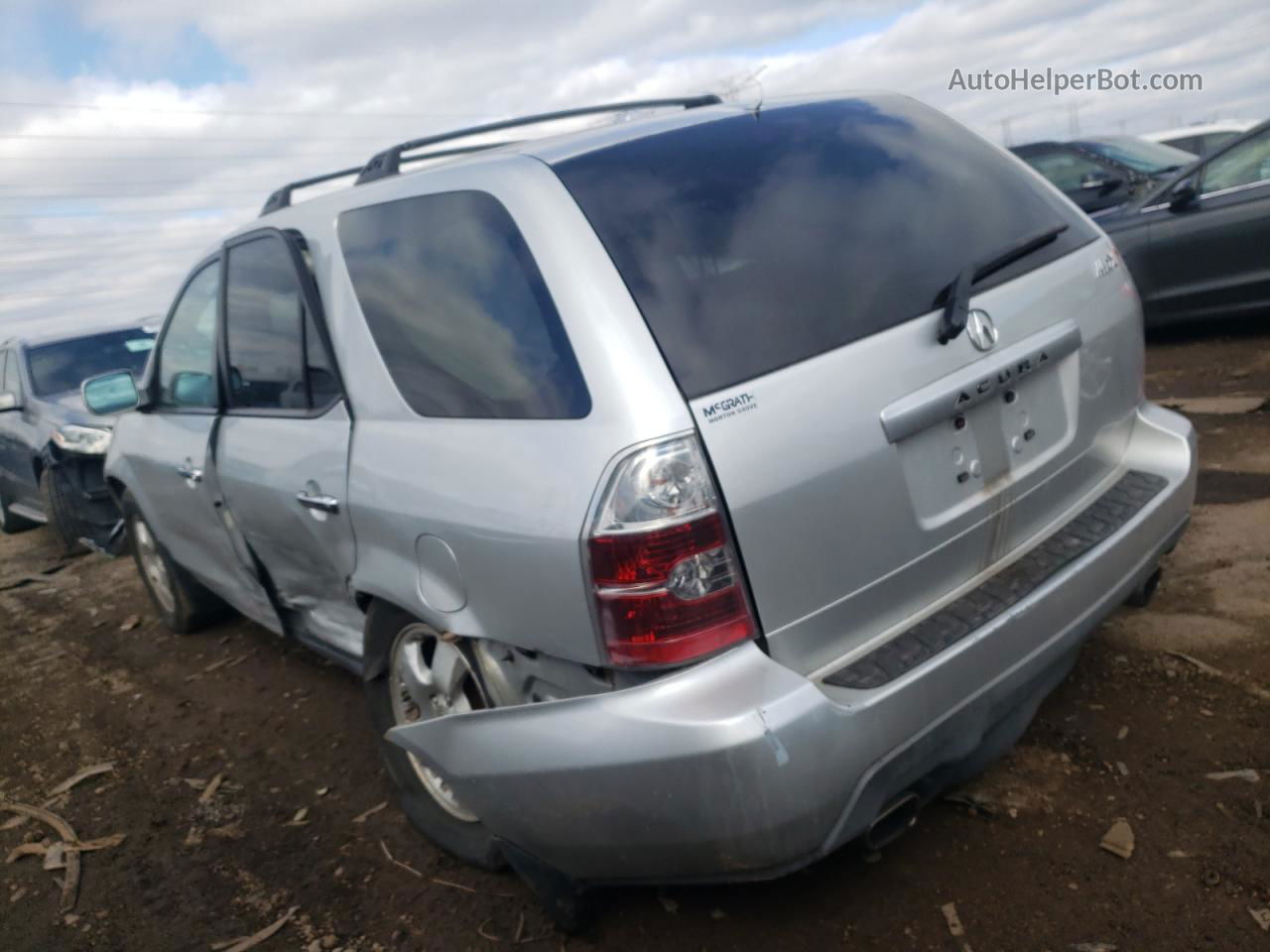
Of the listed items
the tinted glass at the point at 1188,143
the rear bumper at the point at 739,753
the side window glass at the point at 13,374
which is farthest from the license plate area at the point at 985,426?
the tinted glass at the point at 1188,143

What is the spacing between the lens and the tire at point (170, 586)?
17.6 ft

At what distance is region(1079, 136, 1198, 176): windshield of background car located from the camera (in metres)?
9.72

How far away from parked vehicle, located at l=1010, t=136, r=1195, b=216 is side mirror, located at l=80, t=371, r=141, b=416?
7.21 meters

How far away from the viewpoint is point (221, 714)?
15.0 feet

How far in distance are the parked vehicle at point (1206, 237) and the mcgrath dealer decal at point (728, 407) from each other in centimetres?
637

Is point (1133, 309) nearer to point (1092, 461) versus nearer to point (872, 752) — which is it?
point (1092, 461)

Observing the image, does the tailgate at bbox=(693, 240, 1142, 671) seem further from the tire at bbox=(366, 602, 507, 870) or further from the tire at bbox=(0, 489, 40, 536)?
the tire at bbox=(0, 489, 40, 536)

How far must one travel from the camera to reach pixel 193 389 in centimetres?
418

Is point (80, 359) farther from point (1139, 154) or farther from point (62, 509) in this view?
point (1139, 154)

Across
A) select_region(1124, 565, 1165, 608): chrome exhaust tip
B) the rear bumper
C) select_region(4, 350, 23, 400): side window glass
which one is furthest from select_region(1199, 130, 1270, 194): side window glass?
select_region(4, 350, 23, 400): side window glass

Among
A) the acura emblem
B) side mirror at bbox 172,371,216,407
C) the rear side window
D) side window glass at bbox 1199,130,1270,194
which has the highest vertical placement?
the rear side window

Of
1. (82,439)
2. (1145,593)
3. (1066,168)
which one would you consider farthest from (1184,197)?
(82,439)

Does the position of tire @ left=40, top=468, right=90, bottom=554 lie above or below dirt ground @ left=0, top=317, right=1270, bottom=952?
below

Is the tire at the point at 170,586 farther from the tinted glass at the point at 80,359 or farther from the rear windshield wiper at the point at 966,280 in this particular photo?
the rear windshield wiper at the point at 966,280
